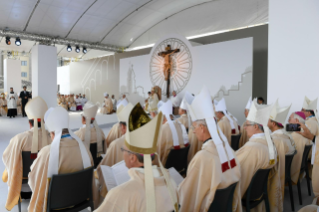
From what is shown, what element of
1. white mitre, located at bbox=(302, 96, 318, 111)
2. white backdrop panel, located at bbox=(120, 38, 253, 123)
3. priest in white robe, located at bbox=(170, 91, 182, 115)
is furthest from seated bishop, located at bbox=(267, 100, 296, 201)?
priest in white robe, located at bbox=(170, 91, 182, 115)

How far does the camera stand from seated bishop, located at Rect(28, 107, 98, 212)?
214 cm

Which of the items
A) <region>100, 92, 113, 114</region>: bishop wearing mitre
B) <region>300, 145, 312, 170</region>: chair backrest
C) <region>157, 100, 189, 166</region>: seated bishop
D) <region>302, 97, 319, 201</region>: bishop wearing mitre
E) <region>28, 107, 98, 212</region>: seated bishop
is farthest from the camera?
<region>100, 92, 113, 114</region>: bishop wearing mitre

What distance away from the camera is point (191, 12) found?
13508mm

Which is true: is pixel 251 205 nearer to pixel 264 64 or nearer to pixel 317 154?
pixel 317 154

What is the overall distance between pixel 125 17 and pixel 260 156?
43.5 ft

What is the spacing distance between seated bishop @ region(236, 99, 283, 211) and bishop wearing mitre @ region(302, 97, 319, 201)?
0.45 metres

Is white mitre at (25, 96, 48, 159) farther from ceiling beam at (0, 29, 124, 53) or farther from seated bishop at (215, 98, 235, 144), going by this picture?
ceiling beam at (0, 29, 124, 53)

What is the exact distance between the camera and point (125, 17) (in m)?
13.9

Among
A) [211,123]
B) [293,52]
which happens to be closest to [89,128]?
[211,123]

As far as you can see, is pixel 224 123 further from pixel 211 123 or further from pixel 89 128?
pixel 211 123

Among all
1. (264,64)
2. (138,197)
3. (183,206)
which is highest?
(264,64)

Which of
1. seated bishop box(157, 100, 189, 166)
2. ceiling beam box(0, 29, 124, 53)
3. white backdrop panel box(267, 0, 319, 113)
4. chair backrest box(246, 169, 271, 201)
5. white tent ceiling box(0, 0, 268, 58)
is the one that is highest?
white tent ceiling box(0, 0, 268, 58)

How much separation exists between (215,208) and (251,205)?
705mm

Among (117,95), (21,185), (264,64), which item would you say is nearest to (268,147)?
(21,185)
